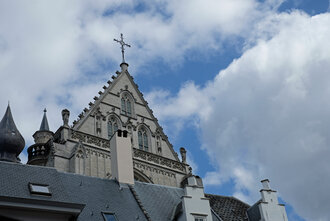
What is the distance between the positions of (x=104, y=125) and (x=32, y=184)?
15140 millimetres

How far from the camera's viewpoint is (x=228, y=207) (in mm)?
20344

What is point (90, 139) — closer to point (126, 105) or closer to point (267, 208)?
point (126, 105)

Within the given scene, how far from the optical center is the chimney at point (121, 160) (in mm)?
18311

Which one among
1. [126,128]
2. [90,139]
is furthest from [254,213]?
[126,128]

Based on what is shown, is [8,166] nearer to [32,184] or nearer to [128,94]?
[32,184]

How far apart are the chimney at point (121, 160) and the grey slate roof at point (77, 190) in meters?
0.41

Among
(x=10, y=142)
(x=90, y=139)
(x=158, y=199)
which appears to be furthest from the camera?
(x=90, y=139)

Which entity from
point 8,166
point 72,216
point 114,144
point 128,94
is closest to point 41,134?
point 128,94

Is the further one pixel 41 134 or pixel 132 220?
pixel 41 134

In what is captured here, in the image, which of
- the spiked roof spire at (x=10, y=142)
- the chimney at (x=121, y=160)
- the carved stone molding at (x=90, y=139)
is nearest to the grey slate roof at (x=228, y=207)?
the chimney at (x=121, y=160)

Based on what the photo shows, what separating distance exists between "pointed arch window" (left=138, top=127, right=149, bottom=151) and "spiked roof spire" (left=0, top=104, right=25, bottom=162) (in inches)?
355

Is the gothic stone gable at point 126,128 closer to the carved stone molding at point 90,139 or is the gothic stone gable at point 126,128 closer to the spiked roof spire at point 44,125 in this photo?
the carved stone molding at point 90,139

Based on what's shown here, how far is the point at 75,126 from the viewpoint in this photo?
28.5 meters

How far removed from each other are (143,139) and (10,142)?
10261mm
